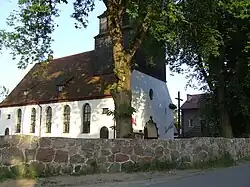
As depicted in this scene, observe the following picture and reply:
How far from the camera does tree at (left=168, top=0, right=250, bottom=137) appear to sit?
19.3m

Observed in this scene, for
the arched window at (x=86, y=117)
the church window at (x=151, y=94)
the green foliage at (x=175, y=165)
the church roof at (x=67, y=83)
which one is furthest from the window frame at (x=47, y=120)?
the green foliage at (x=175, y=165)

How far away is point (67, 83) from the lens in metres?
42.8

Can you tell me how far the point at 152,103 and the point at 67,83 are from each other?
10203 millimetres

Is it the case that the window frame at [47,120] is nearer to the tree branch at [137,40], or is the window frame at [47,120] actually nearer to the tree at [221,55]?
the tree at [221,55]

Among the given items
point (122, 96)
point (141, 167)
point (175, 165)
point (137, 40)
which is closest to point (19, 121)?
point (137, 40)

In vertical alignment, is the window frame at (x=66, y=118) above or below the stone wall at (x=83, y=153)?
above

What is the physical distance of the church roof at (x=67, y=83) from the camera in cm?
3922

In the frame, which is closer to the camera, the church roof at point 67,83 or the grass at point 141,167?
the grass at point 141,167

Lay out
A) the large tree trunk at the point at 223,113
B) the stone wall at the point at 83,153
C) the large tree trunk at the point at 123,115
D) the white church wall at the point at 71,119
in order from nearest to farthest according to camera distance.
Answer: the stone wall at the point at 83,153 < the large tree trunk at the point at 123,115 < the large tree trunk at the point at 223,113 < the white church wall at the point at 71,119

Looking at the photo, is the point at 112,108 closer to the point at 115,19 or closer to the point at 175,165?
the point at 115,19

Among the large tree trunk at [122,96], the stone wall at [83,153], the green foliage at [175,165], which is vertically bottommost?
the green foliage at [175,165]

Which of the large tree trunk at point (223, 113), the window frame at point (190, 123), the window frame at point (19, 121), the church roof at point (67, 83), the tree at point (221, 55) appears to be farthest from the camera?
the window frame at point (190, 123)

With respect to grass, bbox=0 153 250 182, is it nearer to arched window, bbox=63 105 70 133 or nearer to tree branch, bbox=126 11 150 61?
tree branch, bbox=126 11 150 61

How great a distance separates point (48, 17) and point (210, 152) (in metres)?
10.5
